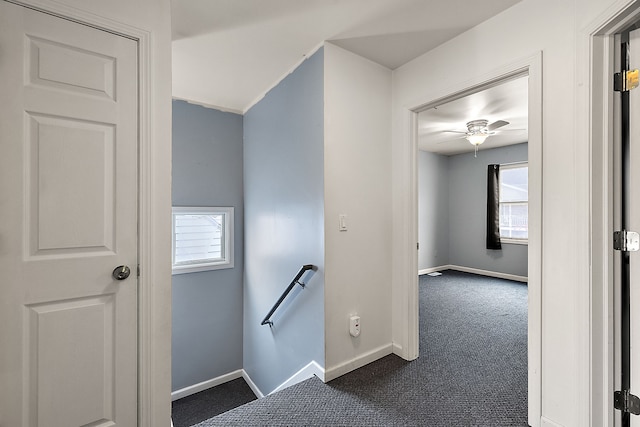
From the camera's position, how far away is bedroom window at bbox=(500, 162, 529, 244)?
5383mm

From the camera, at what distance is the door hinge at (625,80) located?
1.30 metres

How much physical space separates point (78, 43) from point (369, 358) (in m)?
2.61

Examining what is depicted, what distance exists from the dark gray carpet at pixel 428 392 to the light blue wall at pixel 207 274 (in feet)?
5.92

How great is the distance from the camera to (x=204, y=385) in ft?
Result: 11.3

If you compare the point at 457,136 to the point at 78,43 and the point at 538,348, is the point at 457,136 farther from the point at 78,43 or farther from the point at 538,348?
the point at 78,43

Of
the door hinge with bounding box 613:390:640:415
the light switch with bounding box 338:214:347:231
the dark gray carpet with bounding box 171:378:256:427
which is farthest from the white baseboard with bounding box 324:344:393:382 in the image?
the dark gray carpet with bounding box 171:378:256:427

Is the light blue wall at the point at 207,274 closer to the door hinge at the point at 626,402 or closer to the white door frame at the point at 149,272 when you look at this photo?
the white door frame at the point at 149,272

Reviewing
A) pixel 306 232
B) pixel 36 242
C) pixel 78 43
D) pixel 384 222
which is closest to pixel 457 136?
pixel 384 222

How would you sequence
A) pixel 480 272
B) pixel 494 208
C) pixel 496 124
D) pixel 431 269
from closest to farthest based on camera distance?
pixel 496 124 < pixel 494 208 < pixel 480 272 < pixel 431 269

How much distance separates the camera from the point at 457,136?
15.8 feet

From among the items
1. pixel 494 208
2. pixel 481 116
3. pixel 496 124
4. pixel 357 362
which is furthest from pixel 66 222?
pixel 494 208

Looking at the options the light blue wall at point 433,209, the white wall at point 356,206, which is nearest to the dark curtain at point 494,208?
the light blue wall at point 433,209

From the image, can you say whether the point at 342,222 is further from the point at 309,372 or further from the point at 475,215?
the point at 475,215

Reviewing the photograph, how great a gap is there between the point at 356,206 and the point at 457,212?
4820mm
